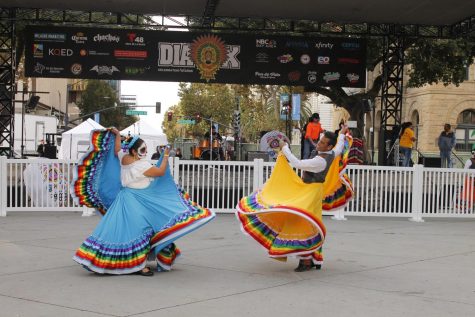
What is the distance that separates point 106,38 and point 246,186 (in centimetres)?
977

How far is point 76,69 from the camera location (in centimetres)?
2222

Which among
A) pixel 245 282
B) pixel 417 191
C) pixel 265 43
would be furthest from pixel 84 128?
pixel 245 282

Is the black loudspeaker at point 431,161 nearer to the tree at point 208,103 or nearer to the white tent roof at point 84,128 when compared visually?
the white tent roof at point 84,128

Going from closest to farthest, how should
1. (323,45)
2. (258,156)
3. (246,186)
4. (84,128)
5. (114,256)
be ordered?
(114,256) → (246,186) → (323,45) → (258,156) → (84,128)

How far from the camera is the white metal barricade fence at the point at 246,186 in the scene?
46.1 feet

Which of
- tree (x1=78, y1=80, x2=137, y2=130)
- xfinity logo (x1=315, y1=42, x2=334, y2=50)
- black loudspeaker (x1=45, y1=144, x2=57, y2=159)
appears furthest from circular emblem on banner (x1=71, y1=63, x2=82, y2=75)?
tree (x1=78, y1=80, x2=137, y2=130)

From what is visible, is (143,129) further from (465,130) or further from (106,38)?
(465,130)

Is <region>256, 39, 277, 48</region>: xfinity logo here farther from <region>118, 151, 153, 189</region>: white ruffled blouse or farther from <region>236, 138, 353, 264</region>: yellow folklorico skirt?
<region>118, 151, 153, 189</region>: white ruffled blouse

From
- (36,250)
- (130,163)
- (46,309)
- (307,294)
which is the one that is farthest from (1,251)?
(307,294)

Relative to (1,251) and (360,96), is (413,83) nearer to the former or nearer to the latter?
(360,96)

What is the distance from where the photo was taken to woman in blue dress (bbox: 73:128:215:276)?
741 cm

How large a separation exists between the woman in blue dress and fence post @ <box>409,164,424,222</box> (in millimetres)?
7614

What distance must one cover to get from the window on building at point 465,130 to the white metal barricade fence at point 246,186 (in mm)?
33285

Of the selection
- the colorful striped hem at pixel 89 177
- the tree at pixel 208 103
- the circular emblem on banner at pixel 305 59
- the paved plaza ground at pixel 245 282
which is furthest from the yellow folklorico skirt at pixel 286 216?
the tree at pixel 208 103
